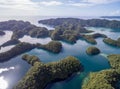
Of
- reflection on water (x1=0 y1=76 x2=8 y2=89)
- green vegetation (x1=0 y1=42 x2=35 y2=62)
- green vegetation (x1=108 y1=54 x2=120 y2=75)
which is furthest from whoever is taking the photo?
green vegetation (x1=0 y1=42 x2=35 y2=62)

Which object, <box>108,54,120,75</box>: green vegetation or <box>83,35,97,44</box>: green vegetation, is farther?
<box>83,35,97,44</box>: green vegetation

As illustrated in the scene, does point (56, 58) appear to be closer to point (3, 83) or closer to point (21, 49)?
point (21, 49)

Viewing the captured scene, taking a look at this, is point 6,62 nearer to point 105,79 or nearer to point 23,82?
point 23,82

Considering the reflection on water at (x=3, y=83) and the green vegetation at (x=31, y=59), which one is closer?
the reflection on water at (x=3, y=83)

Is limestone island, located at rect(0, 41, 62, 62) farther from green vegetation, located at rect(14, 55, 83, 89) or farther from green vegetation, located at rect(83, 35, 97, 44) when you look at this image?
green vegetation, located at rect(14, 55, 83, 89)

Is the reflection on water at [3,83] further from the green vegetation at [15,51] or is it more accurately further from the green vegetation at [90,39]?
the green vegetation at [90,39]

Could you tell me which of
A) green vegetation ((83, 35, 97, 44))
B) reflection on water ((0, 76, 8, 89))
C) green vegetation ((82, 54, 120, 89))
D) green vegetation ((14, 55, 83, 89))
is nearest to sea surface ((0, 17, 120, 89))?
reflection on water ((0, 76, 8, 89))

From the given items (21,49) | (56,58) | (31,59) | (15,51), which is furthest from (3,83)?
(21,49)

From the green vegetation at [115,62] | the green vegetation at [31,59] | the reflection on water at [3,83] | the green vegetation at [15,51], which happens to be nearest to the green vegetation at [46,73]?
the reflection on water at [3,83]
